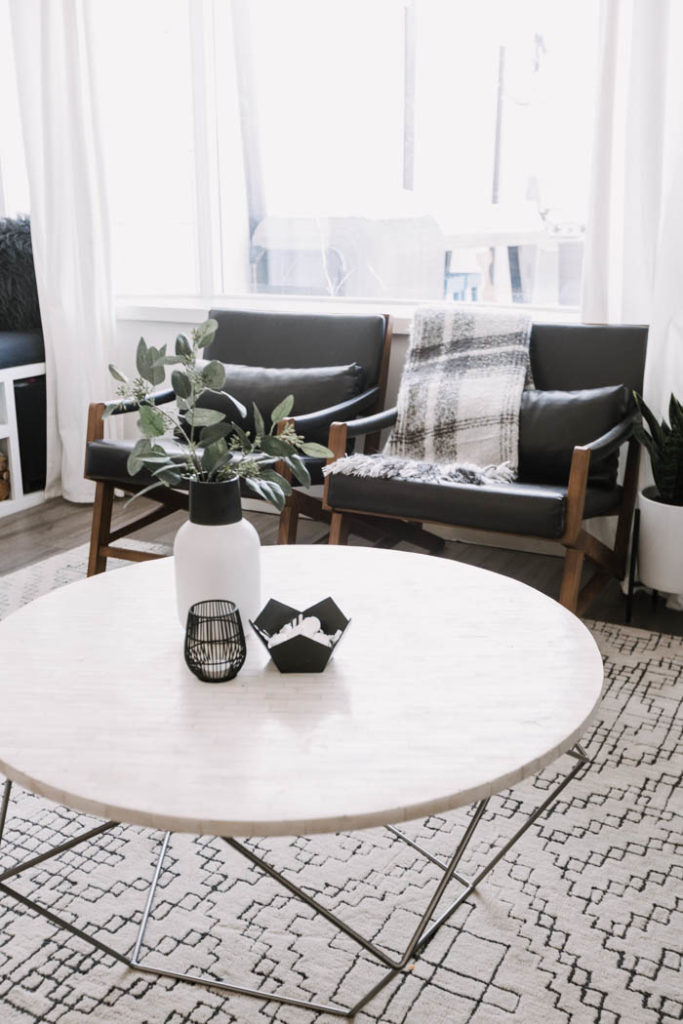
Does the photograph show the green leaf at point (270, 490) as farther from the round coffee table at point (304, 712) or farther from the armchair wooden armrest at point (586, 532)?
the armchair wooden armrest at point (586, 532)

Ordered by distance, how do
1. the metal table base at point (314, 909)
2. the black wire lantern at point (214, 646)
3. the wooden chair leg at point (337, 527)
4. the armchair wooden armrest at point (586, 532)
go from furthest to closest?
the wooden chair leg at point (337, 527) → the armchair wooden armrest at point (586, 532) → the black wire lantern at point (214, 646) → the metal table base at point (314, 909)

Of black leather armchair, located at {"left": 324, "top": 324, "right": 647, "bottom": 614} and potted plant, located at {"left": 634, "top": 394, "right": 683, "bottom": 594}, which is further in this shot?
potted plant, located at {"left": 634, "top": 394, "right": 683, "bottom": 594}

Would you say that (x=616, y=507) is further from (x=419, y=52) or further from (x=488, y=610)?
(x=419, y=52)

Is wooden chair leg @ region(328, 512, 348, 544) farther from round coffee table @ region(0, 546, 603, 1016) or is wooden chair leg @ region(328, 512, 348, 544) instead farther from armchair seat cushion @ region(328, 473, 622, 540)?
round coffee table @ region(0, 546, 603, 1016)

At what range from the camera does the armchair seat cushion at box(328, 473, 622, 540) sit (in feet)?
7.60

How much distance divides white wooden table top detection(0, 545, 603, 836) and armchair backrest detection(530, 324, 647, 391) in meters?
1.26

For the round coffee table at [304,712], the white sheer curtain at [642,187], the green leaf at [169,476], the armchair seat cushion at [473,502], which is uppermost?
the white sheer curtain at [642,187]

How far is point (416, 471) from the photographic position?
2.55 meters

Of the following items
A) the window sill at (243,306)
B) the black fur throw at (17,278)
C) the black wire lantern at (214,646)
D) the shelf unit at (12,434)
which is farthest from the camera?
the black fur throw at (17,278)

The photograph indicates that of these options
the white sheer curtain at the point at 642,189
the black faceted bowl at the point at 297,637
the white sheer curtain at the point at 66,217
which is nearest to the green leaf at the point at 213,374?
the black faceted bowl at the point at 297,637

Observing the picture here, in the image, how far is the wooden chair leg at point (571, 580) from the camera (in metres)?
2.36

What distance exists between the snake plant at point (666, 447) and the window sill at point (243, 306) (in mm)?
776

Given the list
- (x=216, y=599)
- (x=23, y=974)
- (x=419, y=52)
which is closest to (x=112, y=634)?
(x=216, y=599)

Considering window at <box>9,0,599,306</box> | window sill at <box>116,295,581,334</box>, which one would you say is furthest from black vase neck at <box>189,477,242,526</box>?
window at <box>9,0,599,306</box>
